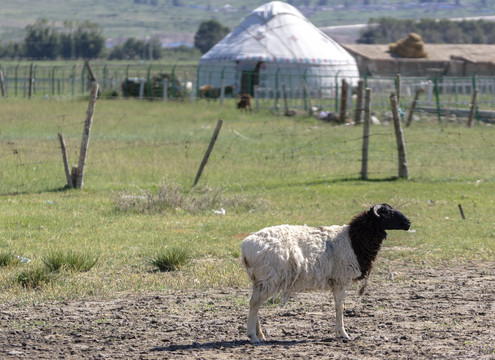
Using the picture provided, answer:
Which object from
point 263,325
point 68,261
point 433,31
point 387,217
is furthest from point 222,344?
point 433,31

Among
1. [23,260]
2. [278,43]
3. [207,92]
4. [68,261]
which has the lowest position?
[23,260]

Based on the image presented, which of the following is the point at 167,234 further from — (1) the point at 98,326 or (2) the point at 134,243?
(1) the point at 98,326

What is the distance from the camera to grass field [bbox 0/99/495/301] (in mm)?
8875

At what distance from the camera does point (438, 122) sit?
28.5 meters

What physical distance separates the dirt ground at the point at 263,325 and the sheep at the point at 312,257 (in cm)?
35

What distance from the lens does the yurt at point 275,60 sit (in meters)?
40.9

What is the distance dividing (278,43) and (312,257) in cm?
3672

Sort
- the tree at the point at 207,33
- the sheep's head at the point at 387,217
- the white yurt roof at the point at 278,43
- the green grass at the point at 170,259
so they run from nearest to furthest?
the sheep's head at the point at 387,217 → the green grass at the point at 170,259 → the white yurt roof at the point at 278,43 → the tree at the point at 207,33

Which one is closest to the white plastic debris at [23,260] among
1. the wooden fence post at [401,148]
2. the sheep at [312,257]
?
the sheep at [312,257]

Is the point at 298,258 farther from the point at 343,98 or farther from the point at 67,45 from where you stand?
the point at 67,45

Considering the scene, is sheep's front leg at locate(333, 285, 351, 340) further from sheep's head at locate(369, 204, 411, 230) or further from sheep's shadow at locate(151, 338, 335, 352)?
sheep's head at locate(369, 204, 411, 230)

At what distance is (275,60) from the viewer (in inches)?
1613

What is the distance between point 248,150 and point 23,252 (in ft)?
36.3

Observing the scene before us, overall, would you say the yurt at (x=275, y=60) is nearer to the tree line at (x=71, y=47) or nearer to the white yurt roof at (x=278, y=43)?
the white yurt roof at (x=278, y=43)
